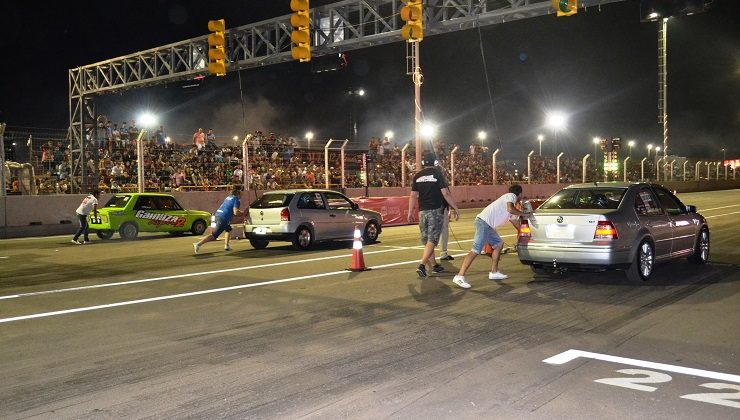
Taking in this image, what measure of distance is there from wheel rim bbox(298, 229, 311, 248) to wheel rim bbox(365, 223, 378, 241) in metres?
1.83

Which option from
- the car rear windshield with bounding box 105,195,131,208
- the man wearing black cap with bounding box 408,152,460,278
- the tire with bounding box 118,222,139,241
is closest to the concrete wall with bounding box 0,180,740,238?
the car rear windshield with bounding box 105,195,131,208

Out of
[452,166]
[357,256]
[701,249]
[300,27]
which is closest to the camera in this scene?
[357,256]

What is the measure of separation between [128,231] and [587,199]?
13618mm

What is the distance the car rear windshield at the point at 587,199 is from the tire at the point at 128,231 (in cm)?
1301

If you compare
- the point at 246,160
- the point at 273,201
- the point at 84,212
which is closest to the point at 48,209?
the point at 84,212

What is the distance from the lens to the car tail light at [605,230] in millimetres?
8656

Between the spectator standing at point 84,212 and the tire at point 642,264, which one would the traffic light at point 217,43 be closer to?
the spectator standing at point 84,212

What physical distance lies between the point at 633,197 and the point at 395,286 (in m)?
3.82

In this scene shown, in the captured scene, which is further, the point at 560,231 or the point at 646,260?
the point at 646,260

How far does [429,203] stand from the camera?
9.95 metres

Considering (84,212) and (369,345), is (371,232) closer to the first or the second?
(84,212)

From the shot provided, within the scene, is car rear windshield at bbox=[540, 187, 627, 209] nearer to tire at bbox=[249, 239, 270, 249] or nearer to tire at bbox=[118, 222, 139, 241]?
tire at bbox=[249, 239, 270, 249]

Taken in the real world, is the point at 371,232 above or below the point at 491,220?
below

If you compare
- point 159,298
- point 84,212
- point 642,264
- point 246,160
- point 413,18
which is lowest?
point 159,298
